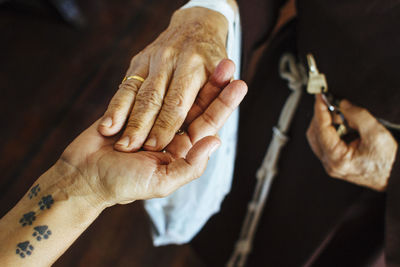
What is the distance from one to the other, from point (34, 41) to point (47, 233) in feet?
4.61

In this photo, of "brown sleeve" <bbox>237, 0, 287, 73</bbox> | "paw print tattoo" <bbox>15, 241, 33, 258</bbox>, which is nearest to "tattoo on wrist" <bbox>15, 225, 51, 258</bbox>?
"paw print tattoo" <bbox>15, 241, 33, 258</bbox>

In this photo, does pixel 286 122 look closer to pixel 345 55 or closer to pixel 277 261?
pixel 345 55

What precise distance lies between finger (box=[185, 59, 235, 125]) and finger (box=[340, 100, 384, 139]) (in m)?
0.28

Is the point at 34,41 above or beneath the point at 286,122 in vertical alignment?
above

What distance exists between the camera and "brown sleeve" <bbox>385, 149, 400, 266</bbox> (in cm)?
55

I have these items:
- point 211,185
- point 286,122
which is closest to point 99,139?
point 211,185

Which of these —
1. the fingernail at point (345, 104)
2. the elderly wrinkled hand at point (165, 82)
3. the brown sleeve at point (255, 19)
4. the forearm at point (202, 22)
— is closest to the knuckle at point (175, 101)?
the elderly wrinkled hand at point (165, 82)

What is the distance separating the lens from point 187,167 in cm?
43

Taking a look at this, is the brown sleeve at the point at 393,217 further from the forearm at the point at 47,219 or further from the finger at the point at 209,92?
the forearm at the point at 47,219

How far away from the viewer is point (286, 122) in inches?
28.7

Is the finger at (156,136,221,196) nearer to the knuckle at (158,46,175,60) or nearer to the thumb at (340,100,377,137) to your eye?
the knuckle at (158,46,175,60)

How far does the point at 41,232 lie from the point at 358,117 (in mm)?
602

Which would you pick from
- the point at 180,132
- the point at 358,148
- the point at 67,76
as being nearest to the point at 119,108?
the point at 180,132

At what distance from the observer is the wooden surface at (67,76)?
0.96 meters
